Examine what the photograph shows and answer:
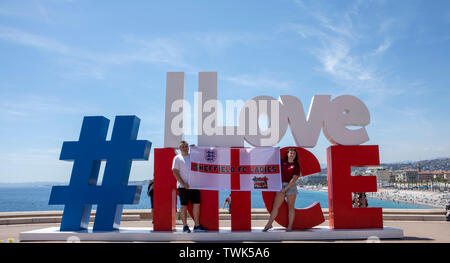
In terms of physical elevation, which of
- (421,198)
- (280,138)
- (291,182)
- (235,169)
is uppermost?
(280,138)

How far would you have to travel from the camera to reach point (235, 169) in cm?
787

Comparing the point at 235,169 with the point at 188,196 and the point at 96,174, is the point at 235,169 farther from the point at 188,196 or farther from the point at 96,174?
the point at 96,174

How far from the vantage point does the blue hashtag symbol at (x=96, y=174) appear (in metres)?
7.80

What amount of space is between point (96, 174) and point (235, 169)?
3806 mm

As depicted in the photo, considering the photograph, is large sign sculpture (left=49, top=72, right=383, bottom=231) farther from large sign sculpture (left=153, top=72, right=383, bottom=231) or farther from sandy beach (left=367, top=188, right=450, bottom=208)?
sandy beach (left=367, top=188, right=450, bottom=208)

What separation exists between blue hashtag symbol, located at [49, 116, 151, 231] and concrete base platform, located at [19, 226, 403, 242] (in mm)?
412

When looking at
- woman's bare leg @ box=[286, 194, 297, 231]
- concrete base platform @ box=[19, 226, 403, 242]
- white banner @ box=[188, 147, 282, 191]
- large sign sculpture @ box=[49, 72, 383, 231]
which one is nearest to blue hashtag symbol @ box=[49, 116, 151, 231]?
large sign sculpture @ box=[49, 72, 383, 231]

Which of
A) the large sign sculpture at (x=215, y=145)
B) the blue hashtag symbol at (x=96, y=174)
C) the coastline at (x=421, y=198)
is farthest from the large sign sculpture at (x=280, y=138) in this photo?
the coastline at (x=421, y=198)

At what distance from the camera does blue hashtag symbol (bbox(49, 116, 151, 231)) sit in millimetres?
7797

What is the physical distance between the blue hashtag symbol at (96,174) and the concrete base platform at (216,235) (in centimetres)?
41

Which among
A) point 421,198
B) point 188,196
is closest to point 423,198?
point 421,198

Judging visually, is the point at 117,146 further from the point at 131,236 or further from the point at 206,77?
the point at 206,77

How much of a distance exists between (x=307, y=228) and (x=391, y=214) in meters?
6.37
